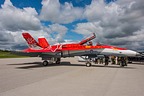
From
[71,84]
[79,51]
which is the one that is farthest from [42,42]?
[71,84]

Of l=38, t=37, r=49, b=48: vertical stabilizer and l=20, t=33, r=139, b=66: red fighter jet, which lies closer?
l=20, t=33, r=139, b=66: red fighter jet

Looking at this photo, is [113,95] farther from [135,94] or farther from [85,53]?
[85,53]

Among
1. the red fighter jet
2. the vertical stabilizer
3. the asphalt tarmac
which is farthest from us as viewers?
the vertical stabilizer

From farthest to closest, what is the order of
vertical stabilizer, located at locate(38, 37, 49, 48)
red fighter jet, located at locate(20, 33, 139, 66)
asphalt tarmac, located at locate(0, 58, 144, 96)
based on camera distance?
vertical stabilizer, located at locate(38, 37, 49, 48) < red fighter jet, located at locate(20, 33, 139, 66) < asphalt tarmac, located at locate(0, 58, 144, 96)

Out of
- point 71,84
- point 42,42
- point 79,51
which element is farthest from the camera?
point 42,42

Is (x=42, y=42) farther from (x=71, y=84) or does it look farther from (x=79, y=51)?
(x=71, y=84)

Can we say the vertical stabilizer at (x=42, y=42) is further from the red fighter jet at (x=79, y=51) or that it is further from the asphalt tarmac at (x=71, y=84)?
the asphalt tarmac at (x=71, y=84)

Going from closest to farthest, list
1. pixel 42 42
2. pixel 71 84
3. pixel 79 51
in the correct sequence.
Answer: pixel 71 84, pixel 79 51, pixel 42 42

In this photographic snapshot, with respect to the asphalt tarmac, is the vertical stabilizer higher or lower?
higher

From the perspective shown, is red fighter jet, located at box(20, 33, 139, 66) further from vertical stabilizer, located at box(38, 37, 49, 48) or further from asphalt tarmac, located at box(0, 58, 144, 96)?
asphalt tarmac, located at box(0, 58, 144, 96)

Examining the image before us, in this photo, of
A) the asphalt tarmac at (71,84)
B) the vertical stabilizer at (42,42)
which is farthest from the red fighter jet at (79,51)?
the asphalt tarmac at (71,84)

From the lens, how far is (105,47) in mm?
16812

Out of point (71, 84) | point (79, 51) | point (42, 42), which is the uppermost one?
point (42, 42)

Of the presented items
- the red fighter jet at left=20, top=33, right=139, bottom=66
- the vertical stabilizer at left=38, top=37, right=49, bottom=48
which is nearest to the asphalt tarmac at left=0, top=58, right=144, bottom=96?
the red fighter jet at left=20, top=33, right=139, bottom=66
